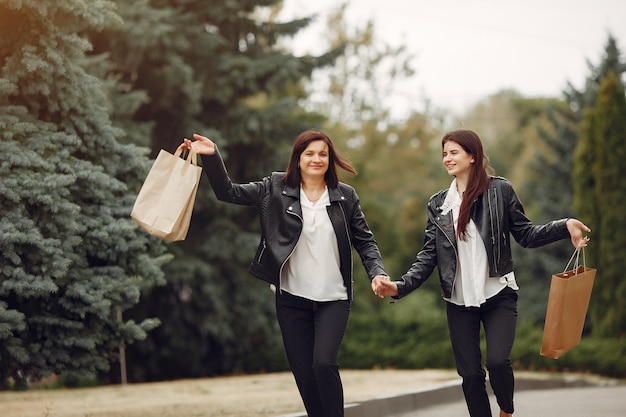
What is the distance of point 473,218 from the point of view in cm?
632

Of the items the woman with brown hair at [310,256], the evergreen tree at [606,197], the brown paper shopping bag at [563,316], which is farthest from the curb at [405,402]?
the evergreen tree at [606,197]

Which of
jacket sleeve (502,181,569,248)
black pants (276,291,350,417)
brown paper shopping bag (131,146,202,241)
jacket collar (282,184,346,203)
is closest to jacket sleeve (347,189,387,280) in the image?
jacket collar (282,184,346,203)

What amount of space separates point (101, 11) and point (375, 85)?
92.4 ft

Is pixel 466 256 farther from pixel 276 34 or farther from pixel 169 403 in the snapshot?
pixel 276 34

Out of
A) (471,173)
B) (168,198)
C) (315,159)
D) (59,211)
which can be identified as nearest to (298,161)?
(315,159)

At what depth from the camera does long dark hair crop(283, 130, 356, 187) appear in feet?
21.0

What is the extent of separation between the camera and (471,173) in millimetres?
6457

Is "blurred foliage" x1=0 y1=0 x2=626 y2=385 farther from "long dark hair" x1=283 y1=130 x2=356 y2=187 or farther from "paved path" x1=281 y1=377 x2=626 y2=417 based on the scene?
"paved path" x1=281 y1=377 x2=626 y2=417

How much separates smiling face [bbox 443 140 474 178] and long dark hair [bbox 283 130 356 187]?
65cm

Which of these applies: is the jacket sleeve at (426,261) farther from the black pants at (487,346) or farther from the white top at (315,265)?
the white top at (315,265)

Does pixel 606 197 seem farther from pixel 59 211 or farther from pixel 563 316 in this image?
pixel 563 316

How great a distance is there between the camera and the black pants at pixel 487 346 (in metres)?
6.11

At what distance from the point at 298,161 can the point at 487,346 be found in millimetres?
1774

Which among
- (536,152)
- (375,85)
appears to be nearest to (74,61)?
(536,152)
